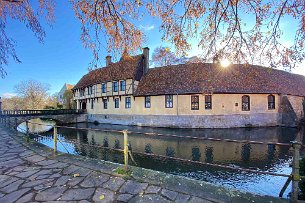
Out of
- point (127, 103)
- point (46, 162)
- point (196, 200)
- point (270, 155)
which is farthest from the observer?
point (127, 103)

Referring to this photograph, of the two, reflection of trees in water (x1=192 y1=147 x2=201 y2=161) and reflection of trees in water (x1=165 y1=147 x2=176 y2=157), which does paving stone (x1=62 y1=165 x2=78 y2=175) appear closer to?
reflection of trees in water (x1=192 y1=147 x2=201 y2=161)

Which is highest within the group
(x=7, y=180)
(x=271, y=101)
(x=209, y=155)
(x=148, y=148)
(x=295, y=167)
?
(x=271, y=101)

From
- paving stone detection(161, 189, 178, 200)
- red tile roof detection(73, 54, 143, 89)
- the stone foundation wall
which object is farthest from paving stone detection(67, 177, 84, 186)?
red tile roof detection(73, 54, 143, 89)

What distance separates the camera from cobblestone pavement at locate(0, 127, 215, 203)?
2.82m

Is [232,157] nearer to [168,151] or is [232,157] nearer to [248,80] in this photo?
[168,151]

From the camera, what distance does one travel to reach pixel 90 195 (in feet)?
9.54

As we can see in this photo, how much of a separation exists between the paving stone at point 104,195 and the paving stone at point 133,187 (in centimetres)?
20

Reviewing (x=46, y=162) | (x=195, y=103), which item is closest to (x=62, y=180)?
(x=46, y=162)

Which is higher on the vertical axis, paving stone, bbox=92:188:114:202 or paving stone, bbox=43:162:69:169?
paving stone, bbox=43:162:69:169

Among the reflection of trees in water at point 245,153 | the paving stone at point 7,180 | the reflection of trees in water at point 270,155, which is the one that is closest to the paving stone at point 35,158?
the paving stone at point 7,180

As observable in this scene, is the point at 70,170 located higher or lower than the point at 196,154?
higher

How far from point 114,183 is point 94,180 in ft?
1.38

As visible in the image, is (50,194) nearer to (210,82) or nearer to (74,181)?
(74,181)

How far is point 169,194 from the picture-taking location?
2.90 meters
